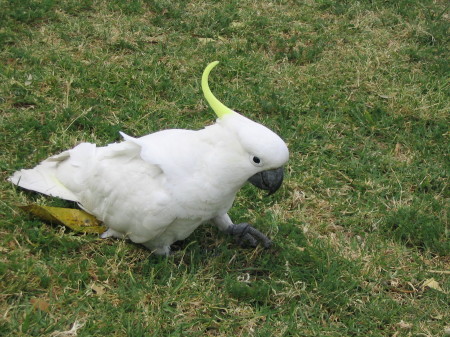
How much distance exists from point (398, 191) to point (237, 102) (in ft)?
3.61

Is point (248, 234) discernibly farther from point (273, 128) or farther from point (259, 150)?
point (273, 128)

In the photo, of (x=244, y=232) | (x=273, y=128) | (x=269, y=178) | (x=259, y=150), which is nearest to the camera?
(x=259, y=150)

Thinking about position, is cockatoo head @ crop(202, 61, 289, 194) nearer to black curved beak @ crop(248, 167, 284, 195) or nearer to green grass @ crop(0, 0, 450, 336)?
black curved beak @ crop(248, 167, 284, 195)

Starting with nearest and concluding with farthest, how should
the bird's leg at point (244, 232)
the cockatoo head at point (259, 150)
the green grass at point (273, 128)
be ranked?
1. the cockatoo head at point (259, 150)
2. the green grass at point (273, 128)
3. the bird's leg at point (244, 232)

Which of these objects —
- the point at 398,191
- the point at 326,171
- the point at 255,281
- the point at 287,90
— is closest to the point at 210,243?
the point at 255,281

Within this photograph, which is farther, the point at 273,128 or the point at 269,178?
the point at 273,128

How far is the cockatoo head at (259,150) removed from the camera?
2.26 m

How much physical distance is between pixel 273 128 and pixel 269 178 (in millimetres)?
1240

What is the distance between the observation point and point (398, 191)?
318 cm

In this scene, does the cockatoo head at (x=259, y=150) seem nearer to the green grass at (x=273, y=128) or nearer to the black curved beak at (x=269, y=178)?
the black curved beak at (x=269, y=178)

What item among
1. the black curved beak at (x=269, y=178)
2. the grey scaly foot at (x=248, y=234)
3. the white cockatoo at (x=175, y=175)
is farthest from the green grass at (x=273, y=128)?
the black curved beak at (x=269, y=178)

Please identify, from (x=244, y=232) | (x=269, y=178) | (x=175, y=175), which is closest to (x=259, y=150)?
(x=269, y=178)

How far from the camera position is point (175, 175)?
2.38 metres

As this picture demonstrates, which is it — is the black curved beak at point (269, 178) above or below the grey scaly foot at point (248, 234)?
above
